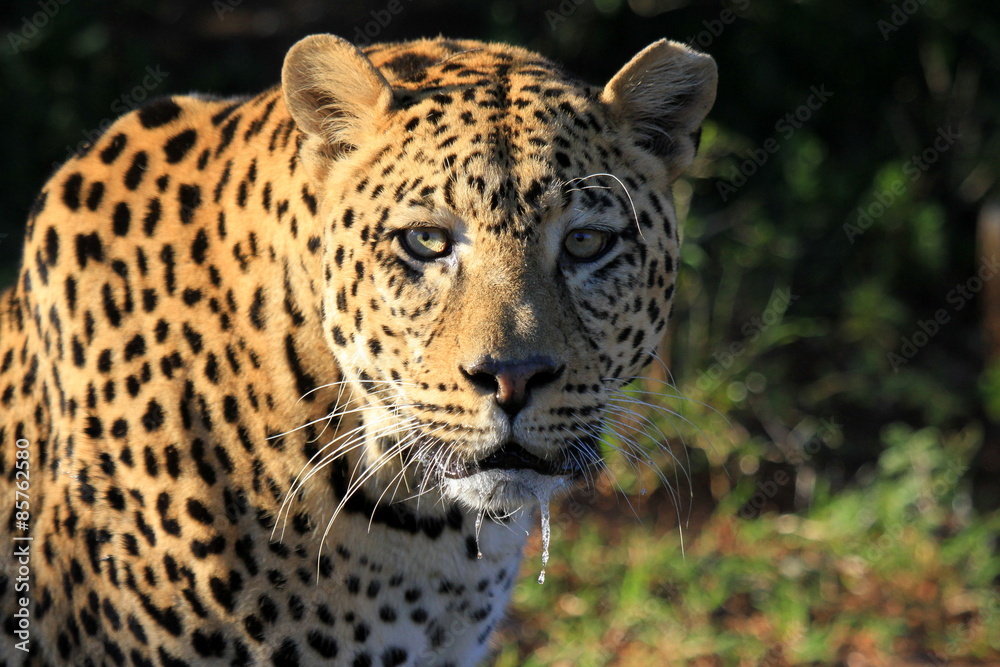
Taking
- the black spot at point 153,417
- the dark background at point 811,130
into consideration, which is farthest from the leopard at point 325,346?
the dark background at point 811,130

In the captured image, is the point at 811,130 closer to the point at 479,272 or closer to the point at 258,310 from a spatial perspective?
the point at 479,272

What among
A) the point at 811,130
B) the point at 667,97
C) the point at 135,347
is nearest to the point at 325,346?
the point at 135,347

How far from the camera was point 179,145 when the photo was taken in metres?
3.46

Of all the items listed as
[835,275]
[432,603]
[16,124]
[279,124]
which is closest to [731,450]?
[835,275]

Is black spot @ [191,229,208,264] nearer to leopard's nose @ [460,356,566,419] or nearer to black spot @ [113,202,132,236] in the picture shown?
black spot @ [113,202,132,236]

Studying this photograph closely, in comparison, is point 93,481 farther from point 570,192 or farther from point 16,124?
point 16,124

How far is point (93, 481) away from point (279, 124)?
1.19 metres

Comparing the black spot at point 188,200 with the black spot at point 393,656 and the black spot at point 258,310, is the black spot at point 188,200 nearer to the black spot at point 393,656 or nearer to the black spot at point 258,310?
the black spot at point 258,310

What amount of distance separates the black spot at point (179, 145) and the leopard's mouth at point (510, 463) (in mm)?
1296

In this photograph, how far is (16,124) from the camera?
883 centimetres

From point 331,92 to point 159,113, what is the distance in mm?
696

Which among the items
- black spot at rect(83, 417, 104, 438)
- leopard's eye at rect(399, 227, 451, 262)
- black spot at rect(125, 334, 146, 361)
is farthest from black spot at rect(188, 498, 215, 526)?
leopard's eye at rect(399, 227, 451, 262)

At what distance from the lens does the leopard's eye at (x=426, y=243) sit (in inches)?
122

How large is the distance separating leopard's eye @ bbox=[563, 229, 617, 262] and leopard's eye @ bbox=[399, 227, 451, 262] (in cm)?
35
